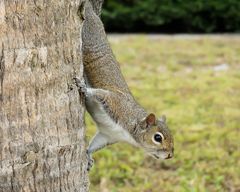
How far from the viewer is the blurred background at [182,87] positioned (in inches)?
215

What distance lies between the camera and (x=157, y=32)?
14.0 m

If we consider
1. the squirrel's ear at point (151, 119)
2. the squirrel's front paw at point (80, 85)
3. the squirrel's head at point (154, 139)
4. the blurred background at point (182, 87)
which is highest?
the squirrel's front paw at point (80, 85)

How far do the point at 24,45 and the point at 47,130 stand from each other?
1.19 feet

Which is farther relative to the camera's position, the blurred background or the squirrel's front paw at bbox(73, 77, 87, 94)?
the blurred background

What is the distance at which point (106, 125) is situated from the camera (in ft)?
12.1

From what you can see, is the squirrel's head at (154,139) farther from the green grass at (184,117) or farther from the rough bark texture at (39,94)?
the green grass at (184,117)

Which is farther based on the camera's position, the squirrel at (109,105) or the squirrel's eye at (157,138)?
the squirrel's eye at (157,138)

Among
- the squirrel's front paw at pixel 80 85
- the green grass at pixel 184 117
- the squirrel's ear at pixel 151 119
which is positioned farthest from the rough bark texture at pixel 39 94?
the green grass at pixel 184 117

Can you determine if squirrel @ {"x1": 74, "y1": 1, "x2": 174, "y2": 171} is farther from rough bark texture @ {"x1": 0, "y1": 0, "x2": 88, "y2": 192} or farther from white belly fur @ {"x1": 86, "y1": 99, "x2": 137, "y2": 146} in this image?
rough bark texture @ {"x1": 0, "y1": 0, "x2": 88, "y2": 192}

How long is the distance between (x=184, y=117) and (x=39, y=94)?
4.24 m

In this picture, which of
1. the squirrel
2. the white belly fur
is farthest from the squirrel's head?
the white belly fur

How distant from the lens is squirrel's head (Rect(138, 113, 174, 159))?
391 cm

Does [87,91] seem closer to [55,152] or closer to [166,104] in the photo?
[55,152]

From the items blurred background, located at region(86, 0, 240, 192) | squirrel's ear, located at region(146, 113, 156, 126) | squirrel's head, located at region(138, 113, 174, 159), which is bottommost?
blurred background, located at region(86, 0, 240, 192)
